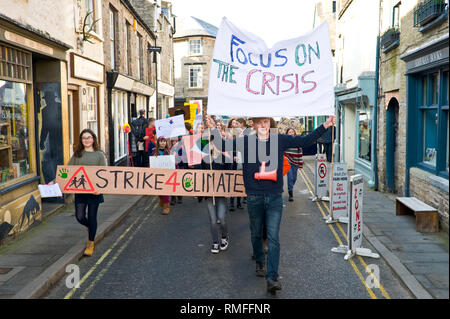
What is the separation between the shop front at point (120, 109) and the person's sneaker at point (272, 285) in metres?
10.5

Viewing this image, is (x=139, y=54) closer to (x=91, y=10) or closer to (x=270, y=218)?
(x=91, y=10)

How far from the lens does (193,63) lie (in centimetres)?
5012

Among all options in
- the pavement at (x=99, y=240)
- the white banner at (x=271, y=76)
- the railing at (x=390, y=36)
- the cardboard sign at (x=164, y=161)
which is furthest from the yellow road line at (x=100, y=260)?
the railing at (x=390, y=36)

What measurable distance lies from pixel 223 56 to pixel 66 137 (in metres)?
5.91

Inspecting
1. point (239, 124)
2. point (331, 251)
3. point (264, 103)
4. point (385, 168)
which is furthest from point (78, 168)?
point (385, 168)

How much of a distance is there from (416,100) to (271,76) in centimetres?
599

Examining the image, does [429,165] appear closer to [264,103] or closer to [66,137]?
[264,103]

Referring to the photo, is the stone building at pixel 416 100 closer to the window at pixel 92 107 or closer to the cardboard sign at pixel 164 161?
the cardboard sign at pixel 164 161

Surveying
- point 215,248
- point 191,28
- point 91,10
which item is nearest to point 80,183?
point 215,248

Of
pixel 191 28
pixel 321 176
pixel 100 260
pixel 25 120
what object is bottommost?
pixel 100 260

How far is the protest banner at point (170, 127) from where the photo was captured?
11172mm

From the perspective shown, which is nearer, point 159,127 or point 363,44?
point 159,127

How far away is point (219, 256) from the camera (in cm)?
705

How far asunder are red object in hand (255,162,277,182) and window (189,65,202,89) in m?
45.6
